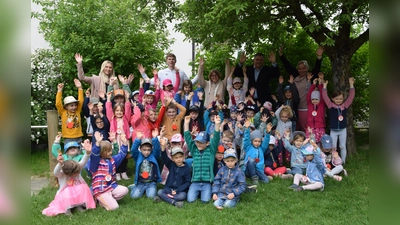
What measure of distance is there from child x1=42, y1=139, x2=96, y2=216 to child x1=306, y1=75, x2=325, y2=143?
4.35 meters

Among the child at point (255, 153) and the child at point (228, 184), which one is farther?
the child at point (255, 153)

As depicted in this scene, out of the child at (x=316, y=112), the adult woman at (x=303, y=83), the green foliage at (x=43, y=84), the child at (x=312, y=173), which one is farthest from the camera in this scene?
the green foliage at (x=43, y=84)

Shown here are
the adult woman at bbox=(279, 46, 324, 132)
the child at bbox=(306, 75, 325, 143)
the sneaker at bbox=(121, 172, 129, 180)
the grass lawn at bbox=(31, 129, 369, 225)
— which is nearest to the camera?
the grass lawn at bbox=(31, 129, 369, 225)

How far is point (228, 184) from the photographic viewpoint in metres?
5.45

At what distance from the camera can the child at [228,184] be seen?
17.3 feet

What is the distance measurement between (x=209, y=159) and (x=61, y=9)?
602 centimetres

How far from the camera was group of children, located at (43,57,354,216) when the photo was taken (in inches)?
211

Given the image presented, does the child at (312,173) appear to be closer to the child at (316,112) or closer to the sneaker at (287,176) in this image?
the sneaker at (287,176)

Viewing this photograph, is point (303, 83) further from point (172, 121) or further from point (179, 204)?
point (179, 204)

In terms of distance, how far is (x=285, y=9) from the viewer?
7.61m

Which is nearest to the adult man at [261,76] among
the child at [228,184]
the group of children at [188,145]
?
the group of children at [188,145]

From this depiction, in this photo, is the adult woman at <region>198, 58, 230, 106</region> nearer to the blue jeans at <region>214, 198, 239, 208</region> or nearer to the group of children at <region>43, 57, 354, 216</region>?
the group of children at <region>43, 57, 354, 216</region>

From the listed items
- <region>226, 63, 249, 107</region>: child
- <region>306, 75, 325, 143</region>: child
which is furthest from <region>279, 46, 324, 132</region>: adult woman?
<region>226, 63, 249, 107</region>: child
